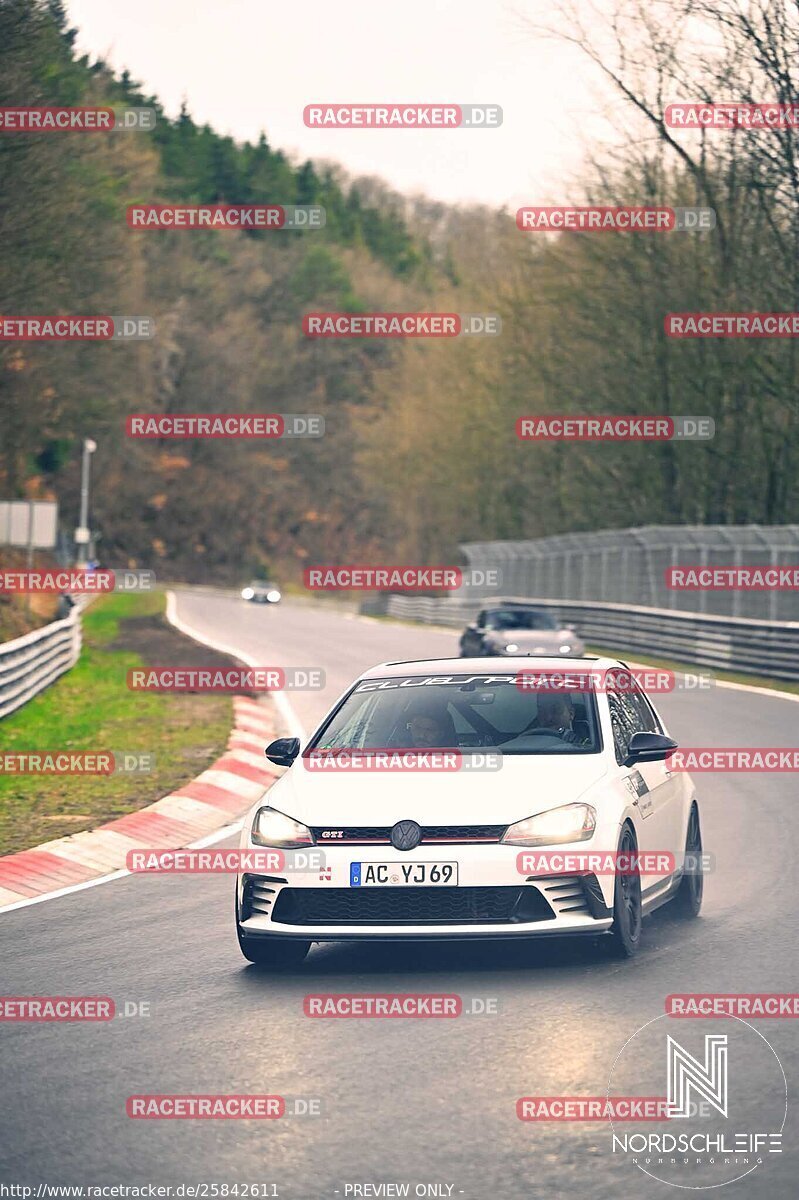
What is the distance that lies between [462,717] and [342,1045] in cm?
329

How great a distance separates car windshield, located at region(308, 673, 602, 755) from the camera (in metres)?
9.44

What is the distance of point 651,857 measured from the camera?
30.5 feet

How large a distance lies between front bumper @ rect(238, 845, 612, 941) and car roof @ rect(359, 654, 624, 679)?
1733mm

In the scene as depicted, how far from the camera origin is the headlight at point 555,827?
27.3 ft

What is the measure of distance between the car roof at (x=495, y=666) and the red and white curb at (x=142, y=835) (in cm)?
261

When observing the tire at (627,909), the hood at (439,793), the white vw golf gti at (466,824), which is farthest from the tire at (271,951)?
the tire at (627,909)

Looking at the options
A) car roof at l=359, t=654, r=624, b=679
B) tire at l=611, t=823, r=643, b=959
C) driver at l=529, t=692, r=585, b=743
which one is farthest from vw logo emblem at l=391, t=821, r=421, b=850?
car roof at l=359, t=654, r=624, b=679

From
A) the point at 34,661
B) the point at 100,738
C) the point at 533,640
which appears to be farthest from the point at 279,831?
the point at 533,640

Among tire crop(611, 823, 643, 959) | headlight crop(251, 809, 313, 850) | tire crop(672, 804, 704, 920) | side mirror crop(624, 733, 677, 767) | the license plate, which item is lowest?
tire crop(672, 804, 704, 920)

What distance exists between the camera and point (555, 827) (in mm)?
8430

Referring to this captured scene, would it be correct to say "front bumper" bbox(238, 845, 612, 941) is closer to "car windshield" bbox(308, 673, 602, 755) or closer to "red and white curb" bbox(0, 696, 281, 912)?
"car windshield" bbox(308, 673, 602, 755)

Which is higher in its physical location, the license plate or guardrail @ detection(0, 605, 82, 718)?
the license plate

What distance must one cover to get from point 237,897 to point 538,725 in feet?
6.31

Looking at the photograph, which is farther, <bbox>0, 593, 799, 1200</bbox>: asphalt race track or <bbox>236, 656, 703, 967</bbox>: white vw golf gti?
<bbox>236, 656, 703, 967</bbox>: white vw golf gti
